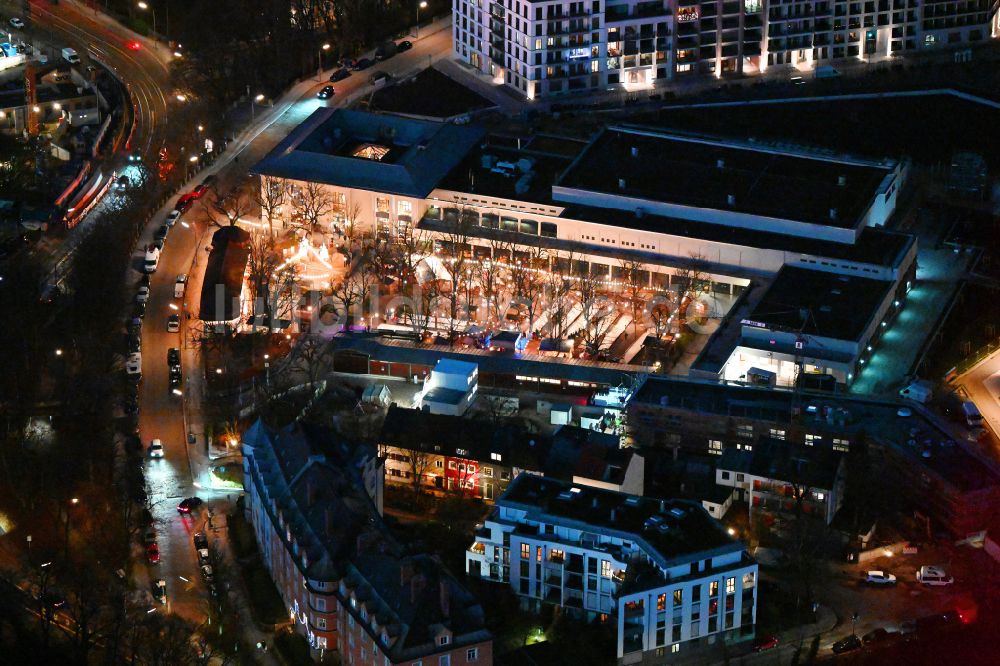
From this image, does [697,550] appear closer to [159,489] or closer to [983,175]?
[159,489]

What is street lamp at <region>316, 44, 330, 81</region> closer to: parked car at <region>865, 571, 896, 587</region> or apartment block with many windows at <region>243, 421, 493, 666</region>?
apartment block with many windows at <region>243, 421, 493, 666</region>

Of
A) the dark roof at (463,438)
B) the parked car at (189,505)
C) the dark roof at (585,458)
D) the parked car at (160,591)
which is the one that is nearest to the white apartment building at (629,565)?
the dark roof at (585,458)

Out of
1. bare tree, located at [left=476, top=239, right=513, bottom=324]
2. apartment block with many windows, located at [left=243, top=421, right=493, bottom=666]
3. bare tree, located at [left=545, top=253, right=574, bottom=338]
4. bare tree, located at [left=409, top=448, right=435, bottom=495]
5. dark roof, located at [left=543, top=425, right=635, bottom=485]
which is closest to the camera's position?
apartment block with many windows, located at [left=243, top=421, right=493, bottom=666]

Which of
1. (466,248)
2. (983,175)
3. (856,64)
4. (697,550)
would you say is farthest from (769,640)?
(856,64)

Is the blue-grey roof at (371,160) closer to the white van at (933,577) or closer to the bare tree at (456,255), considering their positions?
the bare tree at (456,255)

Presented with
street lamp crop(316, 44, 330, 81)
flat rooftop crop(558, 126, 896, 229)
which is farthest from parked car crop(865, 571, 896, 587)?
street lamp crop(316, 44, 330, 81)

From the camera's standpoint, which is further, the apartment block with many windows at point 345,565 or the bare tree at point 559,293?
the bare tree at point 559,293
